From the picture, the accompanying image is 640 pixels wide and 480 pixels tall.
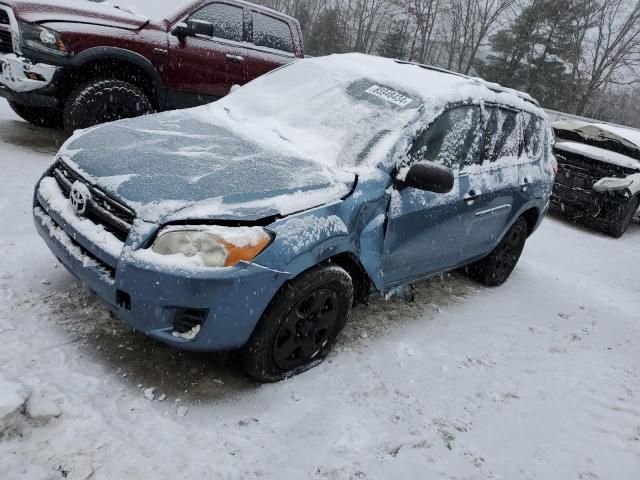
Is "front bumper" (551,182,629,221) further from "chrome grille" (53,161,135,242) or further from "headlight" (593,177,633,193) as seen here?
"chrome grille" (53,161,135,242)

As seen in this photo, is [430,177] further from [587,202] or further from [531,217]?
[587,202]

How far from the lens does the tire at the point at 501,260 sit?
4.67m

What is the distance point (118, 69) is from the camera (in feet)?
18.3

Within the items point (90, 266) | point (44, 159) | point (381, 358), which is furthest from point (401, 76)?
point (44, 159)

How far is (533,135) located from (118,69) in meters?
4.34

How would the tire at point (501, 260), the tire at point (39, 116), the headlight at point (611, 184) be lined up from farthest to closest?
→ the headlight at point (611, 184), the tire at point (39, 116), the tire at point (501, 260)

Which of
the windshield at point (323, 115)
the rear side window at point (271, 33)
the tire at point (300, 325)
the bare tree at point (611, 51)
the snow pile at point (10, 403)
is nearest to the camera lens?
the snow pile at point (10, 403)

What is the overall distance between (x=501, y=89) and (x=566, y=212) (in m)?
4.96

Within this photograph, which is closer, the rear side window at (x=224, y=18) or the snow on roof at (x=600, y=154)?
the rear side window at (x=224, y=18)

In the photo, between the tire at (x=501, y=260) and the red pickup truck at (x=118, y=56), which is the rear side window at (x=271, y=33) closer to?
the red pickup truck at (x=118, y=56)

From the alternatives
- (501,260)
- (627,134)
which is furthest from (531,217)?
(627,134)

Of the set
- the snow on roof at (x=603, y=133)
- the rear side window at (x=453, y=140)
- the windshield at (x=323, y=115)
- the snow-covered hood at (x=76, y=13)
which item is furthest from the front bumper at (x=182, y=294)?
the snow on roof at (x=603, y=133)

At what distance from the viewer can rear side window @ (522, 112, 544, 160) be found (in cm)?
444

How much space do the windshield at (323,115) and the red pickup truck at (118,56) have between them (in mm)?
2120
